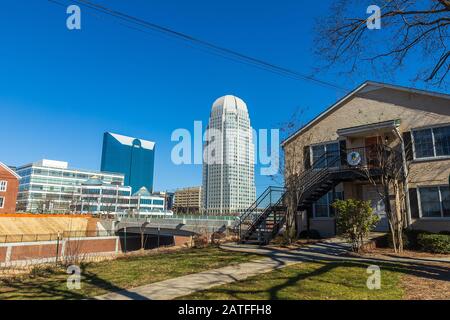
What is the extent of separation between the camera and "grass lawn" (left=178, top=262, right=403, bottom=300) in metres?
6.56

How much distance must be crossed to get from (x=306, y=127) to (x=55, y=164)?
12905 cm

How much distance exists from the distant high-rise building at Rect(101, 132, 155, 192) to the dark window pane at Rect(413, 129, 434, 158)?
175m

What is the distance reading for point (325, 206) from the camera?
2047 cm

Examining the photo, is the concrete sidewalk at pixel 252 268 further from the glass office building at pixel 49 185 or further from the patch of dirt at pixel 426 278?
the glass office building at pixel 49 185

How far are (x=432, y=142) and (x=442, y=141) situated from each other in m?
0.43

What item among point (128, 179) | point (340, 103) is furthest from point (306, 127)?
point (128, 179)

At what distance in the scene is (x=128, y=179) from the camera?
18950cm

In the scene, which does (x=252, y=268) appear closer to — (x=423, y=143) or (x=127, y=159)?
(x=423, y=143)

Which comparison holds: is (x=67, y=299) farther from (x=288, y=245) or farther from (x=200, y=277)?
(x=288, y=245)

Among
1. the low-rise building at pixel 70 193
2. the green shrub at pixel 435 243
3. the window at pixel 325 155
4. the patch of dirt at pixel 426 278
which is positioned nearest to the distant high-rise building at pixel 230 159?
the window at pixel 325 155

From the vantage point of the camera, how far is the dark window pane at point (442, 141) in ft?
53.6

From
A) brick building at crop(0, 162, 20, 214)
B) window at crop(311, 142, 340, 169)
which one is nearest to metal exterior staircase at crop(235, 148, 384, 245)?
window at crop(311, 142, 340, 169)

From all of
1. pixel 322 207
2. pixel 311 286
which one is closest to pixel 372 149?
pixel 322 207

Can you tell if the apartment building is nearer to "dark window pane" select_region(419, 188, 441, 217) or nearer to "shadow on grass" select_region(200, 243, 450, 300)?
"dark window pane" select_region(419, 188, 441, 217)
